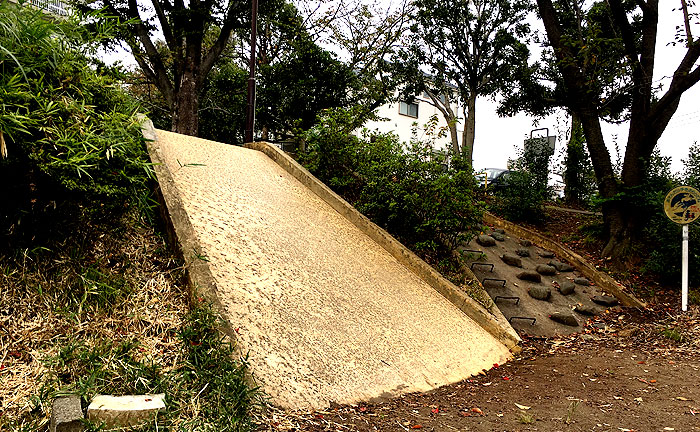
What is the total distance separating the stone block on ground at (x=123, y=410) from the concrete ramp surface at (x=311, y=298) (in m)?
0.61

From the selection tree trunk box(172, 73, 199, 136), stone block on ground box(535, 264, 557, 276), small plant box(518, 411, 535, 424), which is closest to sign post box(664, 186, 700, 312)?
stone block on ground box(535, 264, 557, 276)

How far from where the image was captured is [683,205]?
275 inches

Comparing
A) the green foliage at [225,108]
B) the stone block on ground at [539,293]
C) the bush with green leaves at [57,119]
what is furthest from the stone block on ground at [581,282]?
the green foliage at [225,108]

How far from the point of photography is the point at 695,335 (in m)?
5.88

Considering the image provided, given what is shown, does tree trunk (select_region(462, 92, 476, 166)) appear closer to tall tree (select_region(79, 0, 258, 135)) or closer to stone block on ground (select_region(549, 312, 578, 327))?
tall tree (select_region(79, 0, 258, 135))

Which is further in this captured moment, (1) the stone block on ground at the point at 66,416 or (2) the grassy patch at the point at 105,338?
(2) the grassy patch at the point at 105,338

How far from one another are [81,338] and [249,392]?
922 millimetres

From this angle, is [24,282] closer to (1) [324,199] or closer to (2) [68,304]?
(2) [68,304]

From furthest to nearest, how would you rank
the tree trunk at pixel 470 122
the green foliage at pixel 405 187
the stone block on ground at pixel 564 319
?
the tree trunk at pixel 470 122 < the stone block on ground at pixel 564 319 < the green foliage at pixel 405 187

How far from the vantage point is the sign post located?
6.73m

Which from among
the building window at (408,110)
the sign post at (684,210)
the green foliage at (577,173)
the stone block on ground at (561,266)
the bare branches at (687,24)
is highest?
the building window at (408,110)

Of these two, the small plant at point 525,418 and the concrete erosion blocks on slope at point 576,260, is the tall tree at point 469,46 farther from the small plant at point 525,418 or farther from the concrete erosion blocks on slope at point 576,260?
the small plant at point 525,418

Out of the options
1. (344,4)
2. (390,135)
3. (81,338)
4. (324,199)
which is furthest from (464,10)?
(81,338)

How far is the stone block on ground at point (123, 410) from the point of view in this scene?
7.01 feet
